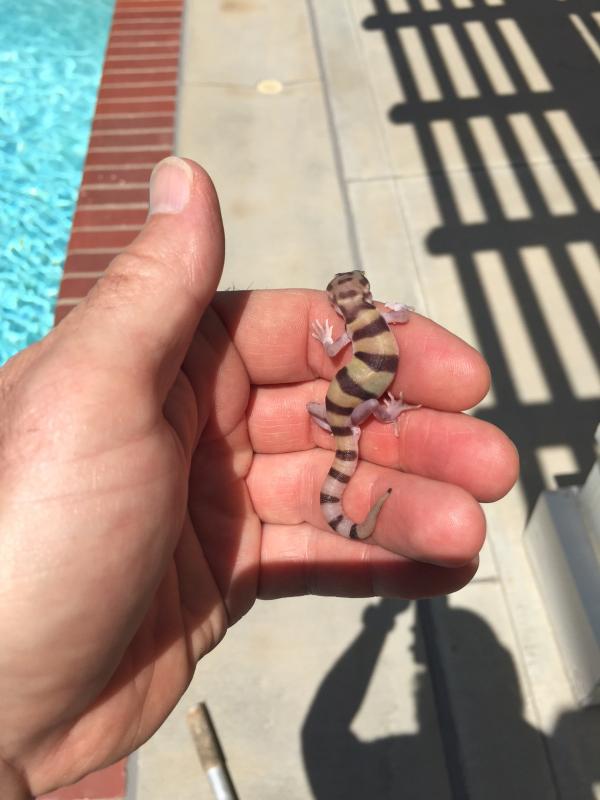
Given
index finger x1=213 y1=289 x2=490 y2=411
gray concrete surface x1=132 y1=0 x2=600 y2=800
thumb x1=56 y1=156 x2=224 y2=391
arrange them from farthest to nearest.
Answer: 1. gray concrete surface x1=132 y1=0 x2=600 y2=800
2. index finger x1=213 y1=289 x2=490 y2=411
3. thumb x1=56 y1=156 x2=224 y2=391

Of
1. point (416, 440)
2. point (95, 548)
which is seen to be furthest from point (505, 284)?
point (95, 548)

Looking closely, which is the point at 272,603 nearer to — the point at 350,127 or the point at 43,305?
the point at 43,305

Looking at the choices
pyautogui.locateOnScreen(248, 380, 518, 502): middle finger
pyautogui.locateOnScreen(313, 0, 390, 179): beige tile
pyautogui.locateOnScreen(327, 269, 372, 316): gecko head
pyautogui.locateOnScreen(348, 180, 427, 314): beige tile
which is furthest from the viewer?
pyautogui.locateOnScreen(313, 0, 390, 179): beige tile

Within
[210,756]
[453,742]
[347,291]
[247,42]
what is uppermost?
[247,42]

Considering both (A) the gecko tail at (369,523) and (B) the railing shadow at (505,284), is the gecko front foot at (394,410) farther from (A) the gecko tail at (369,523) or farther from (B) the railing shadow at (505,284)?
(B) the railing shadow at (505,284)

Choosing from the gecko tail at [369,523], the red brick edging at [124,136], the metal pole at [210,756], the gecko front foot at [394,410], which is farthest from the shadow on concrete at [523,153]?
the metal pole at [210,756]

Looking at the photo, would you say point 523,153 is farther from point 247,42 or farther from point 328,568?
point 328,568

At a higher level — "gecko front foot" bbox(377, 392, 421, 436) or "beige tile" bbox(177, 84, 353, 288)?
"gecko front foot" bbox(377, 392, 421, 436)

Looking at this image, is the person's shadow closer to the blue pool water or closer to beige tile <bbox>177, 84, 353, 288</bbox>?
beige tile <bbox>177, 84, 353, 288</bbox>

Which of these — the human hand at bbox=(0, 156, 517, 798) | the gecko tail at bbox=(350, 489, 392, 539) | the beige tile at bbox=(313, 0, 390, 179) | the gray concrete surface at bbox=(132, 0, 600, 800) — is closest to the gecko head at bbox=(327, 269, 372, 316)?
the human hand at bbox=(0, 156, 517, 798)
